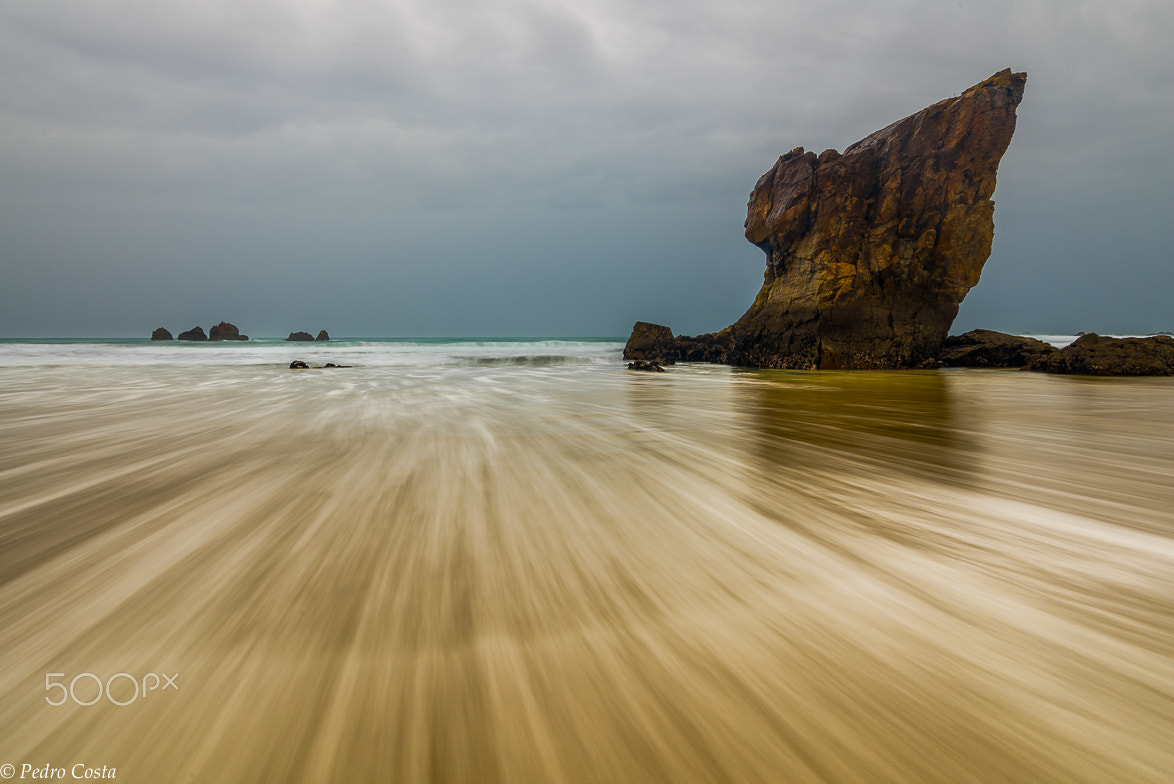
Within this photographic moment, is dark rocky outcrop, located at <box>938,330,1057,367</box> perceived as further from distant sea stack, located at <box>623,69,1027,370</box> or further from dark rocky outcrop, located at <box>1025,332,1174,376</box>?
dark rocky outcrop, located at <box>1025,332,1174,376</box>

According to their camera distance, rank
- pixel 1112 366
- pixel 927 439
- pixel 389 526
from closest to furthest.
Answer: pixel 389 526 → pixel 927 439 → pixel 1112 366

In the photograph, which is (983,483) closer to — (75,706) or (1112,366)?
(75,706)

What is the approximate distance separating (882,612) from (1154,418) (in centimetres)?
553

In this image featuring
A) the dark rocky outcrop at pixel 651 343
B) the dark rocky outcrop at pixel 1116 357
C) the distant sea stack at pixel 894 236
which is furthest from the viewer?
the dark rocky outcrop at pixel 651 343

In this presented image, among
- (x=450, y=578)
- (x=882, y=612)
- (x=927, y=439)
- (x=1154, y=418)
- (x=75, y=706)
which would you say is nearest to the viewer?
(x=75, y=706)

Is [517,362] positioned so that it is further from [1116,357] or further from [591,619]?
[591,619]

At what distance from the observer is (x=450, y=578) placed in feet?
4.18

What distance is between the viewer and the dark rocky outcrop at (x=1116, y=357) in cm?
945

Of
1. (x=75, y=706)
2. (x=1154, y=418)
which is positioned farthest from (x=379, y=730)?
(x=1154, y=418)
